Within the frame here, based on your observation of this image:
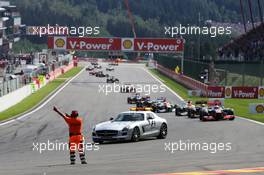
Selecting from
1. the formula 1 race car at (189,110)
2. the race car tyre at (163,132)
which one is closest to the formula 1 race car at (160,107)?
the formula 1 race car at (189,110)

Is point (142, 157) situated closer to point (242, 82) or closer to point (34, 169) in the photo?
point (34, 169)

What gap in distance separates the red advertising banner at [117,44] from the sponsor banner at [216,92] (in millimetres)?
25177

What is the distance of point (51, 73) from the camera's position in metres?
90.6

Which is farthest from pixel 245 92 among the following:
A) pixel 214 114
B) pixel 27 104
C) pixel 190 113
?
pixel 214 114

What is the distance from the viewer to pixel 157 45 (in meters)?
85.2

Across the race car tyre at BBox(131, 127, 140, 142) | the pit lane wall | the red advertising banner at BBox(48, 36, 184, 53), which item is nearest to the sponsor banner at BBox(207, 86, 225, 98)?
the pit lane wall

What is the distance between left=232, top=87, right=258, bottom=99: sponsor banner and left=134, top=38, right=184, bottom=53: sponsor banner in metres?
27.2

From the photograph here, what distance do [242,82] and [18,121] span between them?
27.9 metres

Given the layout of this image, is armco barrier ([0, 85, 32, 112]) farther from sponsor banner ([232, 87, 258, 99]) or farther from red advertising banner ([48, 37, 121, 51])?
red advertising banner ([48, 37, 121, 51])

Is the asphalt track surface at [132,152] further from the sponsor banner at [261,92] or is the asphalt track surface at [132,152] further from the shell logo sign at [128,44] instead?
the shell logo sign at [128,44]

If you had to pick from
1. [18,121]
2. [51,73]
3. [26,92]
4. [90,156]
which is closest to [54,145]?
[90,156]

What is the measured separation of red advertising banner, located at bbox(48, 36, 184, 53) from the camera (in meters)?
83.5

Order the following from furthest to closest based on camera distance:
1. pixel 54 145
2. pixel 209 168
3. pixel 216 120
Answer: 1. pixel 216 120
2. pixel 54 145
3. pixel 209 168

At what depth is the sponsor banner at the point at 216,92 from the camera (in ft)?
193
